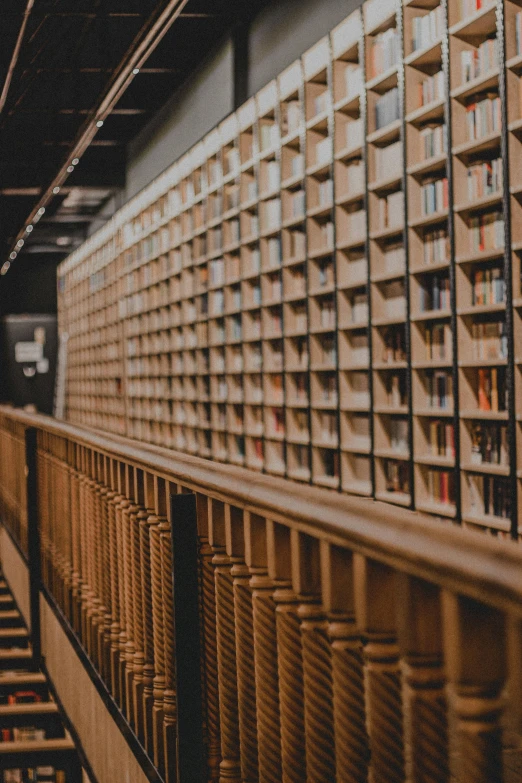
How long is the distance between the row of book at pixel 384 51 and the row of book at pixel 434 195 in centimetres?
72

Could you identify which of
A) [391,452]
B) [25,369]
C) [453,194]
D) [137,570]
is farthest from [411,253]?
[25,369]

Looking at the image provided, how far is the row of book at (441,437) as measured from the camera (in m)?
4.95

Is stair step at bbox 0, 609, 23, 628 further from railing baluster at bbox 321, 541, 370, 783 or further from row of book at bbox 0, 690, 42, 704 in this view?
railing baluster at bbox 321, 541, 370, 783

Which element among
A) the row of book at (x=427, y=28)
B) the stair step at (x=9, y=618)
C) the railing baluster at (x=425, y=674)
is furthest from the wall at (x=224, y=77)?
the railing baluster at (x=425, y=674)

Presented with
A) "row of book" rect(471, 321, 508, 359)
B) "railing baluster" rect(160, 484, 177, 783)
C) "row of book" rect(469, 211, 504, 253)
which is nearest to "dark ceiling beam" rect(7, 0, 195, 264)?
"row of book" rect(469, 211, 504, 253)

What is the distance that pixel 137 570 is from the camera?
2730 mm

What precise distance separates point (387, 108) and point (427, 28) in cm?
53

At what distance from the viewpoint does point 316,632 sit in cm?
146

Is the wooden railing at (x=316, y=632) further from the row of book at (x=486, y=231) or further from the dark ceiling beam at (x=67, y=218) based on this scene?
the dark ceiling beam at (x=67, y=218)

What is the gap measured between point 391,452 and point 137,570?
2938 mm

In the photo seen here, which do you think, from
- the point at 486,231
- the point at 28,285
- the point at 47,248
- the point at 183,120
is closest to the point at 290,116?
the point at 486,231

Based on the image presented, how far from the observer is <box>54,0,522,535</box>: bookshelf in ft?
14.7

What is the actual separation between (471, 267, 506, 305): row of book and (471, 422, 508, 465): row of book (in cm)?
60

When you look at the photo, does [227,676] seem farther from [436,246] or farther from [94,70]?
[94,70]
